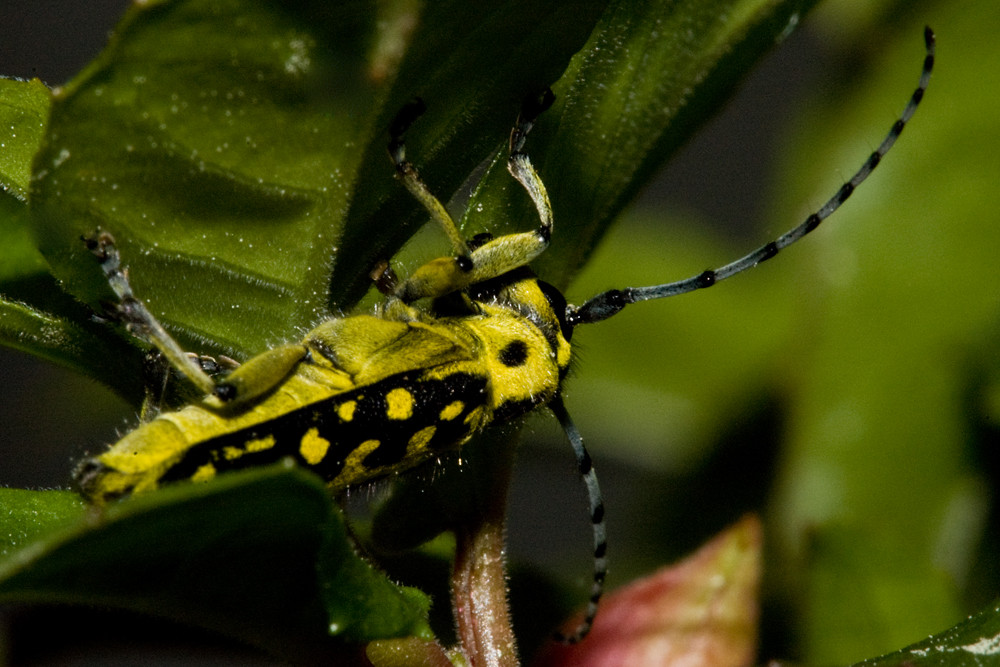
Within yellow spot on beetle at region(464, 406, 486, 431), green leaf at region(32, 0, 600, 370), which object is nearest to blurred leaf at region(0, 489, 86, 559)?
green leaf at region(32, 0, 600, 370)

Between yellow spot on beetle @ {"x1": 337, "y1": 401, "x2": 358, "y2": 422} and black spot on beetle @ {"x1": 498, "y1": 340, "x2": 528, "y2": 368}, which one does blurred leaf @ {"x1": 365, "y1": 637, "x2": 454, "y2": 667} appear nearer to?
yellow spot on beetle @ {"x1": 337, "y1": 401, "x2": 358, "y2": 422}

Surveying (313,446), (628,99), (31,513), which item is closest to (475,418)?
(313,446)

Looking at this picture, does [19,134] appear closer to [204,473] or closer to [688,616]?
[204,473]

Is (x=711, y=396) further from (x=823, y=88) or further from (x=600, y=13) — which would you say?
(x=600, y=13)

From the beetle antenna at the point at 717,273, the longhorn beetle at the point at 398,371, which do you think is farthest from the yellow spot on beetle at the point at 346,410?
the beetle antenna at the point at 717,273

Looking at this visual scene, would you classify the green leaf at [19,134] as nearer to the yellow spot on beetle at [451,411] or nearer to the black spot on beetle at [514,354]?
the yellow spot on beetle at [451,411]

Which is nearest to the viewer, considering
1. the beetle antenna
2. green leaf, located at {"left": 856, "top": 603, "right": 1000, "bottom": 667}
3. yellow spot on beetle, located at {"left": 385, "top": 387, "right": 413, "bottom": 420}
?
green leaf, located at {"left": 856, "top": 603, "right": 1000, "bottom": 667}

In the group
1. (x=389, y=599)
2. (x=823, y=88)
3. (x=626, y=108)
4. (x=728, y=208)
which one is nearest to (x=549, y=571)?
(x=389, y=599)
